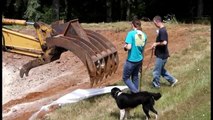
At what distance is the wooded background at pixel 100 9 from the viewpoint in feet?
127

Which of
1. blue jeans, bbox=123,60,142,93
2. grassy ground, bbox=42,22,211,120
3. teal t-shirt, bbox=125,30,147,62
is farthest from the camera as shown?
blue jeans, bbox=123,60,142,93

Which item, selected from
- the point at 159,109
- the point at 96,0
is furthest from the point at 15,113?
the point at 96,0

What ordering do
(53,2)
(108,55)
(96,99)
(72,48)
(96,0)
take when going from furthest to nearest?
(96,0) < (53,2) < (96,99) < (108,55) < (72,48)

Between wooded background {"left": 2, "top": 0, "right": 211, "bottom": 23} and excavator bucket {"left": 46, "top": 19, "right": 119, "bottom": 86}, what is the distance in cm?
2599

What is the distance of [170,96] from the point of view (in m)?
12.1

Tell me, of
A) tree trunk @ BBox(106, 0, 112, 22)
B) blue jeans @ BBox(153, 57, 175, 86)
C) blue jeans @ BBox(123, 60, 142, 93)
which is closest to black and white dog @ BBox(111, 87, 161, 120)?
blue jeans @ BBox(123, 60, 142, 93)

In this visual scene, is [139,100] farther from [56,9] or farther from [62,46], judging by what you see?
[56,9]

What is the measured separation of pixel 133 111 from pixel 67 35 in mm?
2064

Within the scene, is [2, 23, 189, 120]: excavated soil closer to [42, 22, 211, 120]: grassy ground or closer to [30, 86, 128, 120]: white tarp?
[30, 86, 128, 120]: white tarp

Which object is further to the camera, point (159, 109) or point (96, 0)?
point (96, 0)

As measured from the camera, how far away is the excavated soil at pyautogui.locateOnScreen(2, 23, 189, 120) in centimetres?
1454

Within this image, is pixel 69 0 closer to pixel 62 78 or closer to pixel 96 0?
pixel 96 0

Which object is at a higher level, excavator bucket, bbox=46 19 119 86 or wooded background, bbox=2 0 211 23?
excavator bucket, bbox=46 19 119 86

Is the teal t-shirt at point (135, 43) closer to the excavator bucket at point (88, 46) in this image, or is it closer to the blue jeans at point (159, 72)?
the excavator bucket at point (88, 46)
